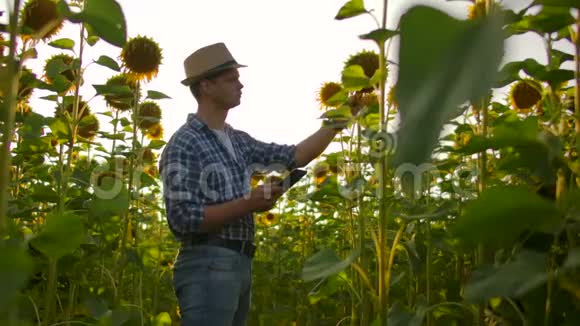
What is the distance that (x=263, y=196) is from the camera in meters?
2.62

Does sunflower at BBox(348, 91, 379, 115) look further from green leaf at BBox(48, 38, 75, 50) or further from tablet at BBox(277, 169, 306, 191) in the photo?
green leaf at BBox(48, 38, 75, 50)

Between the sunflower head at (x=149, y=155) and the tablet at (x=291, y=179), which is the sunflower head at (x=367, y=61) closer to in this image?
the tablet at (x=291, y=179)

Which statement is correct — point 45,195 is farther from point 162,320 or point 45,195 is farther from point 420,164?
point 420,164

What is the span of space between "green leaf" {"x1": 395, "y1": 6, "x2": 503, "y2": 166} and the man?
240cm

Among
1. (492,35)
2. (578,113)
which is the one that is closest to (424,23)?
(492,35)

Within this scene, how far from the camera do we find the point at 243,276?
2891 mm

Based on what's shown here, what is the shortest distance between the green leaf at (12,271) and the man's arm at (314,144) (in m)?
2.72

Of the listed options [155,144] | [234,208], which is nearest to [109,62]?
[234,208]

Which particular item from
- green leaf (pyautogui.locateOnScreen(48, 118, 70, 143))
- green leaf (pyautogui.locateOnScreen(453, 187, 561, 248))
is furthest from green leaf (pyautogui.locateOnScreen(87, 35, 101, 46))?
green leaf (pyautogui.locateOnScreen(453, 187, 561, 248))

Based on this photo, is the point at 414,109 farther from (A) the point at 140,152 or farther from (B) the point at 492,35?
(A) the point at 140,152

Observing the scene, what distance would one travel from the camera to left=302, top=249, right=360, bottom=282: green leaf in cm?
147

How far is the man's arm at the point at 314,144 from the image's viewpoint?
3.29 m

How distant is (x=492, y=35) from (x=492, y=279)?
69cm

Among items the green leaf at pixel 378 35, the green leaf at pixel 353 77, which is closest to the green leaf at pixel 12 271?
the green leaf at pixel 378 35
